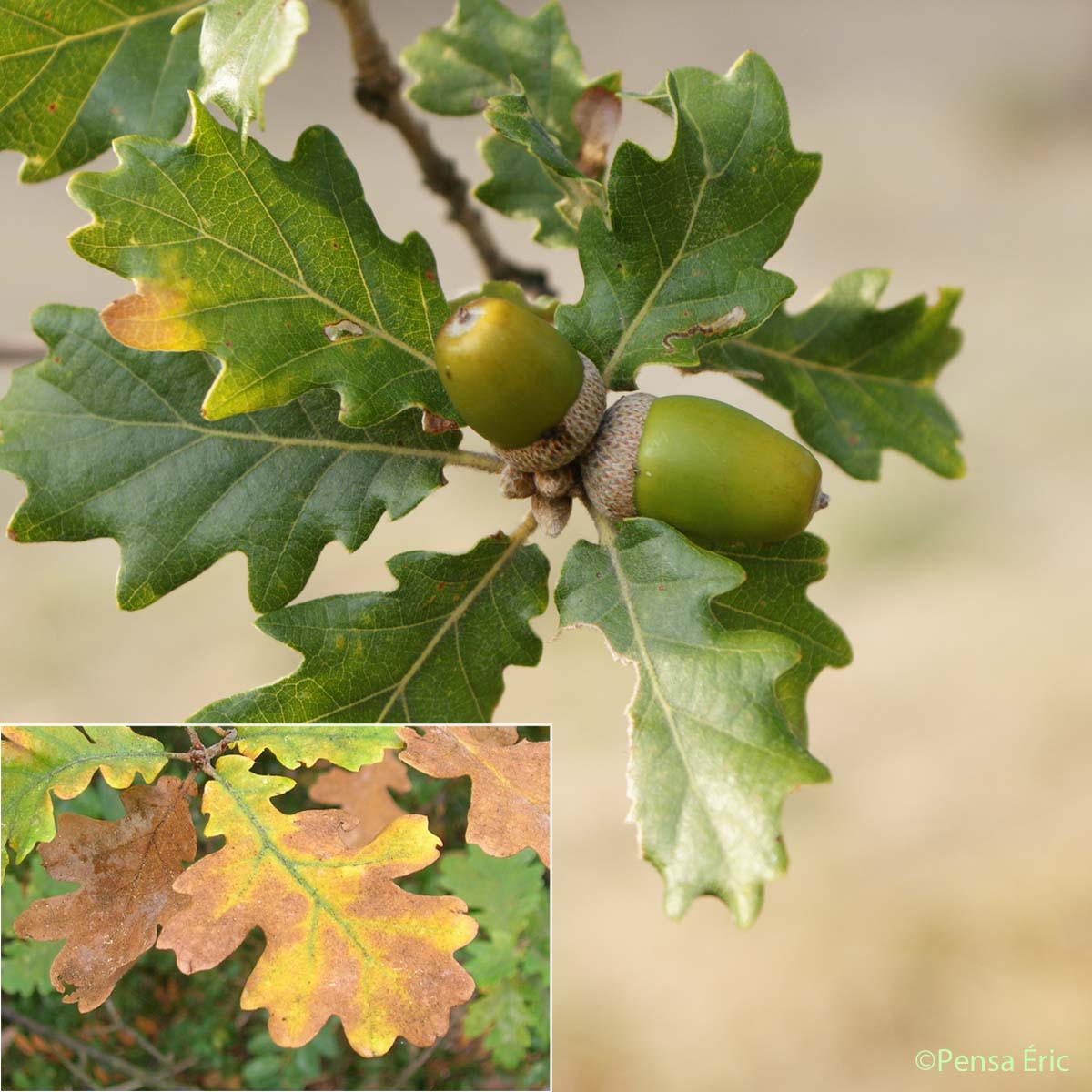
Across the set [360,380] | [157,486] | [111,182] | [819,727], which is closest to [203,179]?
[111,182]

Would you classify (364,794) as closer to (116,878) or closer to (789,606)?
(116,878)

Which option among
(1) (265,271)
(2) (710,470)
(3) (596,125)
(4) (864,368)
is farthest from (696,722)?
(3) (596,125)

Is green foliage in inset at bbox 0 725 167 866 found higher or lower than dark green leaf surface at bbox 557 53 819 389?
lower

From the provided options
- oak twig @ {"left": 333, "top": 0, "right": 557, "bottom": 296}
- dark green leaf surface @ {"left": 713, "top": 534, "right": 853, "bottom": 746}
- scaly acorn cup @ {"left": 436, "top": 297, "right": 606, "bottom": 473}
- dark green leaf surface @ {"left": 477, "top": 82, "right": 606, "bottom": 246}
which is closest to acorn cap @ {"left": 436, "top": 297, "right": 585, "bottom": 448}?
scaly acorn cup @ {"left": 436, "top": 297, "right": 606, "bottom": 473}

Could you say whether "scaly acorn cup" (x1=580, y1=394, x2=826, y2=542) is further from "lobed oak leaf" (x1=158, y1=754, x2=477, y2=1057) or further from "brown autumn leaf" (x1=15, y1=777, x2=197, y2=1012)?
"brown autumn leaf" (x1=15, y1=777, x2=197, y2=1012)

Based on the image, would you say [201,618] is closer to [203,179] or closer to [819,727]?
[819,727]

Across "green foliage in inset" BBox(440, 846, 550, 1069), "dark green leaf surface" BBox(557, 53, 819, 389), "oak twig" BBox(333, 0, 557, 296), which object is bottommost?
"green foliage in inset" BBox(440, 846, 550, 1069)
